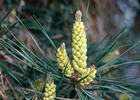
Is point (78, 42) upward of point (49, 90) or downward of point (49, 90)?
upward

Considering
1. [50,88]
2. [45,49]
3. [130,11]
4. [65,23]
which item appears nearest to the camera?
[50,88]

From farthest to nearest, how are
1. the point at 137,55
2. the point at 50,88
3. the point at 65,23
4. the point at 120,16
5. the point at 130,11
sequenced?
the point at 130,11
the point at 120,16
the point at 65,23
the point at 137,55
the point at 50,88

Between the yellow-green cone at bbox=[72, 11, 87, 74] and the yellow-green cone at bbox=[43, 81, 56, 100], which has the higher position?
the yellow-green cone at bbox=[72, 11, 87, 74]

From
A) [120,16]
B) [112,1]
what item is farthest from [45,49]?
[120,16]

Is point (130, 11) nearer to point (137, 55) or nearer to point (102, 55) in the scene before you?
point (137, 55)

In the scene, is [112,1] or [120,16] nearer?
[112,1]

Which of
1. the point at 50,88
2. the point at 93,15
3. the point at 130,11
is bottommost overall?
the point at 50,88

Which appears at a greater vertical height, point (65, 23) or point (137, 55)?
point (65, 23)

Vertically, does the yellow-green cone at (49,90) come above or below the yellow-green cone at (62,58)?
below

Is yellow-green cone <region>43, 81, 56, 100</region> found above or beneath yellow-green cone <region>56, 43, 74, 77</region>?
beneath

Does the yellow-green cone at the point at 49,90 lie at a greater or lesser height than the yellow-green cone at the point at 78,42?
lesser
